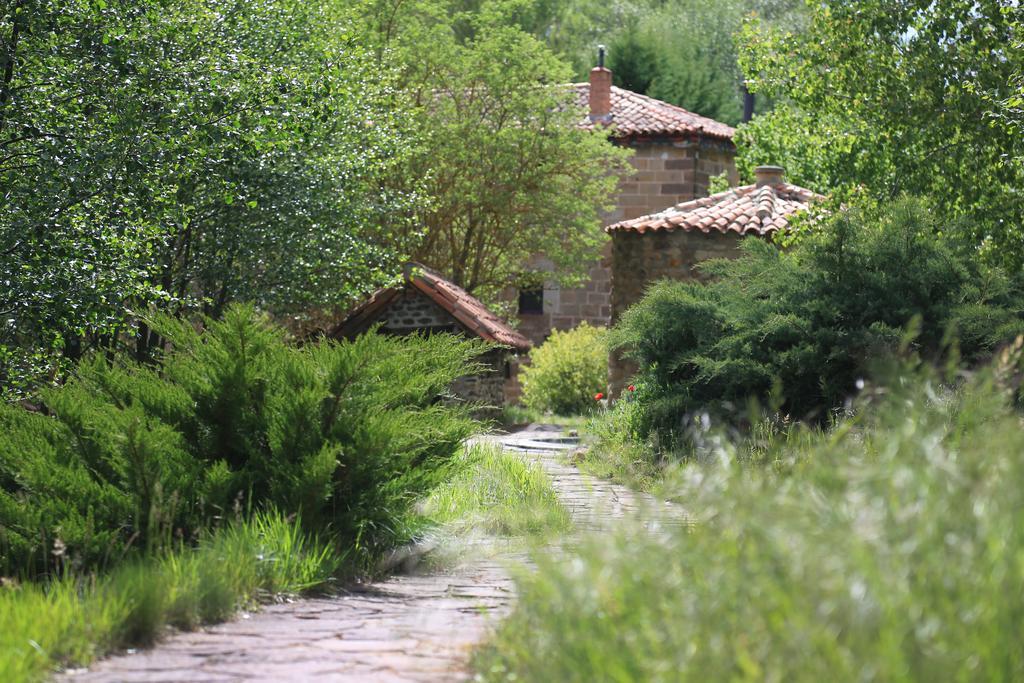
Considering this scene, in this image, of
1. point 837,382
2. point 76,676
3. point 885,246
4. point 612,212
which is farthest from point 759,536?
point 612,212

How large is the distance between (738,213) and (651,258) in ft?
5.40

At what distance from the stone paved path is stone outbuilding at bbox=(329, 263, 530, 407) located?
1653 centimetres

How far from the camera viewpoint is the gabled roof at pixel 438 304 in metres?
23.8

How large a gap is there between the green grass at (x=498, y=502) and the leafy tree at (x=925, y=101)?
19.2 ft

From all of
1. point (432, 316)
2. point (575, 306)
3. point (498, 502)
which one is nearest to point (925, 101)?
point (498, 502)

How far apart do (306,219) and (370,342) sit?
31.8 ft

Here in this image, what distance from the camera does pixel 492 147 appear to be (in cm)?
2833

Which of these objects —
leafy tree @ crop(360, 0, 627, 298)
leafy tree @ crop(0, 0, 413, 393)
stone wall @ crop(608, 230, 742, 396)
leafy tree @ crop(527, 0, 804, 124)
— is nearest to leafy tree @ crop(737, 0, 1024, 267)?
stone wall @ crop(608, 230, 742, 396)

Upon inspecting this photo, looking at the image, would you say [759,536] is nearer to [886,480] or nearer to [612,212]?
[886,480]

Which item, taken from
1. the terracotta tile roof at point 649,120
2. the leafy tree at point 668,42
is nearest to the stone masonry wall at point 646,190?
the terracotta tile roof at point 649,120

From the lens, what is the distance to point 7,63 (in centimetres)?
1262

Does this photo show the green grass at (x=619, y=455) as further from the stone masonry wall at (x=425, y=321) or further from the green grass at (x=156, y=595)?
the stone masonry wall at (x=425, y=321)

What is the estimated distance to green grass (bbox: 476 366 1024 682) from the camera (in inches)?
127

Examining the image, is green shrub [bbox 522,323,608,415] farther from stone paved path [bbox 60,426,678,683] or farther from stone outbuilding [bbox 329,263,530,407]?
stone paved path [bbox 60,426,678,683]
